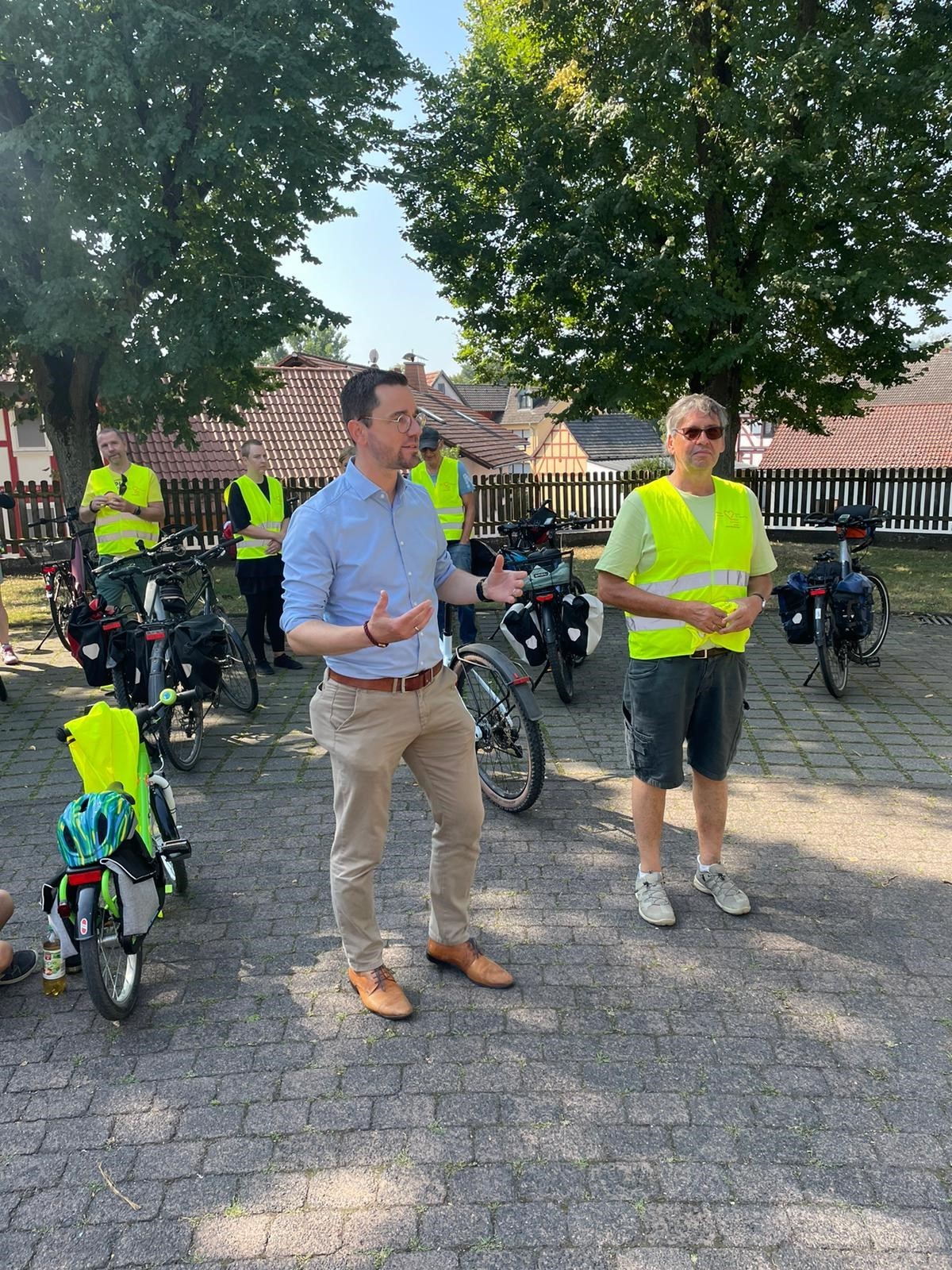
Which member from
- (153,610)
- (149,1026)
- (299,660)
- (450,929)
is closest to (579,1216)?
(450,929)

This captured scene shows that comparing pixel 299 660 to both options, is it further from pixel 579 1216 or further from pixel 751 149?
pixel 751 149

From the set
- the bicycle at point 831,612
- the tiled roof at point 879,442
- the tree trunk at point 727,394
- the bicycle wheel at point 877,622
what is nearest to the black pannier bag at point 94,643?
the bicycle at point 831,612

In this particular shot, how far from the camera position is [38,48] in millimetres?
10836

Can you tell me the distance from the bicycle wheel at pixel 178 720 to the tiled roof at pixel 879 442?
45960 millimetres

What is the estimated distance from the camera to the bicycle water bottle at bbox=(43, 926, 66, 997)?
3439mm

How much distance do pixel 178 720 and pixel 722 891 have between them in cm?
349

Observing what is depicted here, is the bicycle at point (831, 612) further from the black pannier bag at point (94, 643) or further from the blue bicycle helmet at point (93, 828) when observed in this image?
the blue bicycle helmet at point (93, 828)

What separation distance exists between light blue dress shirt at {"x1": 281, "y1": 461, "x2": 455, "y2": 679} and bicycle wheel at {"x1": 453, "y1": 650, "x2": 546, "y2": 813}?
1757 millimetres

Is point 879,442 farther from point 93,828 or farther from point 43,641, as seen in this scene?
point 93,828

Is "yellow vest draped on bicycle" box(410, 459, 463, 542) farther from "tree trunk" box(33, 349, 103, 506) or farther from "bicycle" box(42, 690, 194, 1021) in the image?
"tree trunk" box(33, 349, 103, 506)

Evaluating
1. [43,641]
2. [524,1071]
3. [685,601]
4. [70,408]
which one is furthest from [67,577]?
[524,1071]

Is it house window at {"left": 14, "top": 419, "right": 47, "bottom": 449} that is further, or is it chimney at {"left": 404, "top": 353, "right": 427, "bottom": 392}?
chimney at {"left": 404, "top": 353, "right": 427, "bottom": 392}

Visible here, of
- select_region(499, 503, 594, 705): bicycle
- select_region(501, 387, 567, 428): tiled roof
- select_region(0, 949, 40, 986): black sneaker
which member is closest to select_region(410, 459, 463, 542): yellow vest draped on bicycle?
select_region(499, 503, 594, 705): bicycle

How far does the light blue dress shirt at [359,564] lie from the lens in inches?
120
